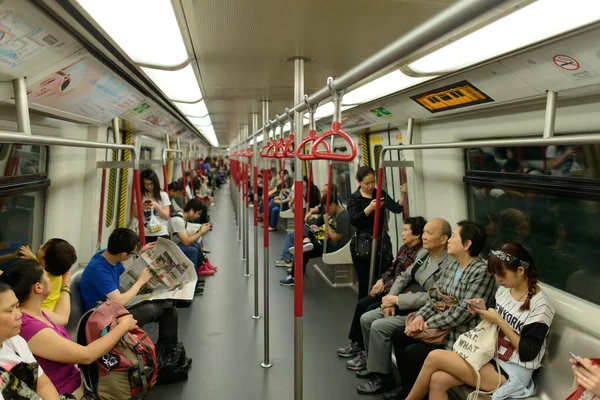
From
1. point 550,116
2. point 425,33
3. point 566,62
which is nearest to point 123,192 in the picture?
point 550,116

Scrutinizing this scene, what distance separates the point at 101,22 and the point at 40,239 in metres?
2.64

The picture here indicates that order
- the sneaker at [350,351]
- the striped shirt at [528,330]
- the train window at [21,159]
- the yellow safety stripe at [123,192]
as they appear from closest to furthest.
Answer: the striped shirt at [528,330], the train window at [21,159], the sneaker at [350,351], the yellow safety stripe at [123,192]

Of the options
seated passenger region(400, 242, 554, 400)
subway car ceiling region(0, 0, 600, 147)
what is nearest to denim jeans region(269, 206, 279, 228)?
subway car ceiling region(0, 0, 600, 147)

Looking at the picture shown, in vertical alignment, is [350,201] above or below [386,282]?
above

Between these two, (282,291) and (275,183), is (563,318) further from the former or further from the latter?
(275,183)

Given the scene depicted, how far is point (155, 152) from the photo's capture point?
989 cm

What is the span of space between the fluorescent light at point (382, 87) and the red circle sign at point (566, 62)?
3.53 ft

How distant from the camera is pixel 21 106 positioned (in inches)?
84.6

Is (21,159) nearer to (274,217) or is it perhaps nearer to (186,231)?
(186,231)

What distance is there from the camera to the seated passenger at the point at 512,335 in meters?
2.53

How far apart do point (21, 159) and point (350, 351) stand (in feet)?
11.0

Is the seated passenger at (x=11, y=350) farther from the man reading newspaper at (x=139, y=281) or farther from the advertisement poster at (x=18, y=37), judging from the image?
the man reading newspaper at (x=139, y=281)

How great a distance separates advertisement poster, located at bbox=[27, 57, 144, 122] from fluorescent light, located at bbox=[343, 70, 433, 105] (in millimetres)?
2150

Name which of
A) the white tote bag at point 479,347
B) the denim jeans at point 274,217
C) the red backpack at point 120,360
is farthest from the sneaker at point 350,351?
the denim jeans at point 274,217
